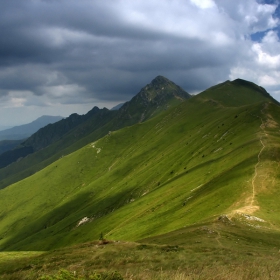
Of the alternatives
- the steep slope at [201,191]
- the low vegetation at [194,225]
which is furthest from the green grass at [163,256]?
the steep slope at [201,191]

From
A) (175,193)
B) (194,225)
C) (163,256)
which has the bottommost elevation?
(175,193)

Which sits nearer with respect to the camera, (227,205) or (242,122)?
(227,205)

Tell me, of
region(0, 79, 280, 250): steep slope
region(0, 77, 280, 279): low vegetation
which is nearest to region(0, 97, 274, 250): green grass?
region(0, 79, 280, 250): steep slope

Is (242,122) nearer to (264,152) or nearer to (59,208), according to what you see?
(264,152)

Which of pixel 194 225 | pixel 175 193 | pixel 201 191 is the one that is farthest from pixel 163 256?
pixel 175 193

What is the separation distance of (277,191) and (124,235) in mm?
37598

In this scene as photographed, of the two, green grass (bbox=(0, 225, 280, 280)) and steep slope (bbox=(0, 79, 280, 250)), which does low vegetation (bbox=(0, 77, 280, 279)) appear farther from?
steep slope (bbox=(0, 79, 280, 250))

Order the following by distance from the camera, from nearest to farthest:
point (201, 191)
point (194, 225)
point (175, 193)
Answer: point (194, 225), point (201, 191), point (175, 193)

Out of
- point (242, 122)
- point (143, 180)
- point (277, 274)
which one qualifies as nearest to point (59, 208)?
point (143, 180)

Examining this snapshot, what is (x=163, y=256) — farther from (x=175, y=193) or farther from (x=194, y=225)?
(x=175, y=193)

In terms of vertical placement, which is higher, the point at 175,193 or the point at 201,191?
the point at 201,191

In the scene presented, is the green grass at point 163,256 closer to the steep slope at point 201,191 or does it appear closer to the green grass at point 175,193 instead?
the steep slope at point 201,191

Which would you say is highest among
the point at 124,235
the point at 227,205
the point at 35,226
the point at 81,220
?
the point at 227,205

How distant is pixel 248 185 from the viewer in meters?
60.8
